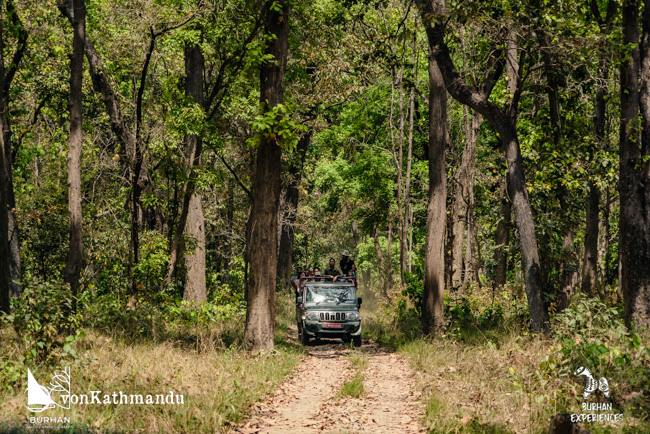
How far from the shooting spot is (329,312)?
16547mm

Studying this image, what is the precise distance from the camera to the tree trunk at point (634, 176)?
11.0 metres

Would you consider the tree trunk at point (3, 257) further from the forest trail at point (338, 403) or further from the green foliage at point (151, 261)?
the green foliage at point (151, 261)

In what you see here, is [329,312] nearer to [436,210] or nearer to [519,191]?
[436,210]

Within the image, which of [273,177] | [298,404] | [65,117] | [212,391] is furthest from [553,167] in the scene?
[65,117]

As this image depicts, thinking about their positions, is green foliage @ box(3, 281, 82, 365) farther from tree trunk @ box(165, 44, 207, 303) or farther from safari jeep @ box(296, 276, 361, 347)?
safari jeep @ box(296, 276, 361, 347)

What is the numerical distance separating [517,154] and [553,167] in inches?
123

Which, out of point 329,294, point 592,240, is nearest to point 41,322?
point 329,294

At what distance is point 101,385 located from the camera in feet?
26.3

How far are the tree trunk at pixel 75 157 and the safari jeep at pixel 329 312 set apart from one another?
6827 mm

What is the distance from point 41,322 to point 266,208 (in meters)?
5.11

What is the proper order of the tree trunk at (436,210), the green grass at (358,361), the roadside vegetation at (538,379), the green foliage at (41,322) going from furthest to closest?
1. the tree trunk at (436,210)
2. the green grass at (358,361)
3. the green foliage at (41,322)
4. the roadside vegetation at (538,379)

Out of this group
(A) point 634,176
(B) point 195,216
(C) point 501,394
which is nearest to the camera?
(C) point 501,394

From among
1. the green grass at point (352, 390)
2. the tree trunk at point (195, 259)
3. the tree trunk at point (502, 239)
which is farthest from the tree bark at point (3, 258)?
the tree trunk at point (502, 239)

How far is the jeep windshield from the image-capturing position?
1747 centimetres
